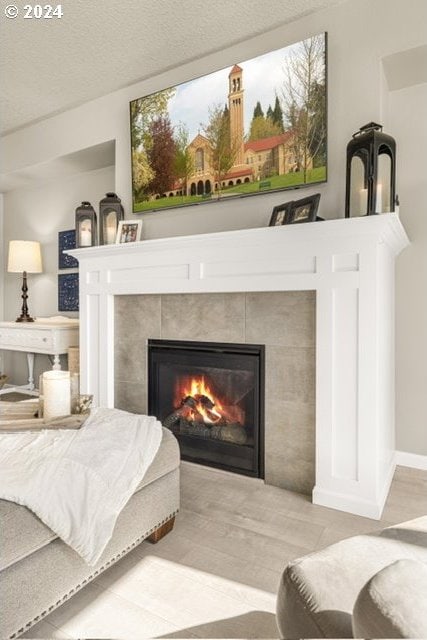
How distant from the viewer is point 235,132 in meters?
2.58

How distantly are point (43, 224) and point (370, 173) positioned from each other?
12.2 feet

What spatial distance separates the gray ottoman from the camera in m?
0.77

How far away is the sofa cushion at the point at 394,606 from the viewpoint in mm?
548

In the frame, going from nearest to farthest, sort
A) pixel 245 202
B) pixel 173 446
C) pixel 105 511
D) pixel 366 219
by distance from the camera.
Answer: pixel 105 511
pixel 173 446
pixel 366 219
pixel 245 202

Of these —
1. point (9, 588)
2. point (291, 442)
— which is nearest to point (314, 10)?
point (291, 442)

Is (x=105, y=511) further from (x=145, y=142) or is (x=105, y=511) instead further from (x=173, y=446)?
(x=145, y=142)

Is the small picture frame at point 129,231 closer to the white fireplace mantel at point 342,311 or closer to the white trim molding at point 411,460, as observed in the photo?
the white fireplace mantel at point 342,311

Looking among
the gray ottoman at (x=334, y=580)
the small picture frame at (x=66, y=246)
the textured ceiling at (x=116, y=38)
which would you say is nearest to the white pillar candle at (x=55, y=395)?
the gray ottoman at (x=334, y=580)

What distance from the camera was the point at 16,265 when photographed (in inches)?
165

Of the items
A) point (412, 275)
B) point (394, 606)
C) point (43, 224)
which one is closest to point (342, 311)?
point (412, 275)

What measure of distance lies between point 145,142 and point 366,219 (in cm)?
185

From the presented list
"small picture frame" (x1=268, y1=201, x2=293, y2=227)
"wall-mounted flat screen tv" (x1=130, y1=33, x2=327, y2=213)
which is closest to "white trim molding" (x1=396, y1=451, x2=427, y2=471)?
"small picture frame" (x1=268, y1=201, x2=293, y2=227)

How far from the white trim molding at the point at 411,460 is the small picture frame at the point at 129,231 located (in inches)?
92.4

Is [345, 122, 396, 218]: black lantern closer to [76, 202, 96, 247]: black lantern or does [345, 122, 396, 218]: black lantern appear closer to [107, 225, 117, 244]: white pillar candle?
[107, 225, 117, 244]: white pillar candle
